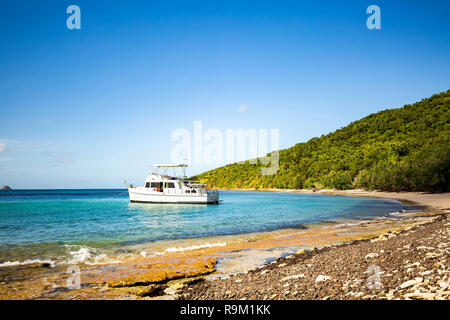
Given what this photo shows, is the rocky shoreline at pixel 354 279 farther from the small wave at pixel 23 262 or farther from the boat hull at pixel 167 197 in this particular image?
the boat hull at pixel 167 197

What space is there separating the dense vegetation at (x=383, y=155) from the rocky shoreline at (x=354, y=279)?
62367 mm

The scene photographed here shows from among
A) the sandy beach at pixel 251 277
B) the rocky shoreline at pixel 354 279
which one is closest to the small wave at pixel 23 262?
the sandy beach at pixel 251 277

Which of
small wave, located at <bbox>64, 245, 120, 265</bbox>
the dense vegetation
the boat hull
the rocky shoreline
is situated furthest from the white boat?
the dense vegetation

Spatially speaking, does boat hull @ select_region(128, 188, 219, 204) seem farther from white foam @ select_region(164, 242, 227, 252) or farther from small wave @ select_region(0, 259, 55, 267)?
small wave @ select_region(0, 259, 55, 267)

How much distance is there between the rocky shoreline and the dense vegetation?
62367mm

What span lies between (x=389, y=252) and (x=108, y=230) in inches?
792

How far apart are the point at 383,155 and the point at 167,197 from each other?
70765mm

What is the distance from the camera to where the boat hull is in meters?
51.6

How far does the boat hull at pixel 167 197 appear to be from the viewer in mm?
51562

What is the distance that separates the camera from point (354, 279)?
21.0 feet

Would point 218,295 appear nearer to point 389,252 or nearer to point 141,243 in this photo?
point 389,252

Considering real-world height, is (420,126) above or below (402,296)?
above

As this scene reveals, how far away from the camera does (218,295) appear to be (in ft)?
22.9
